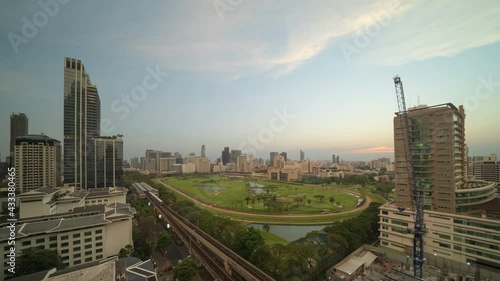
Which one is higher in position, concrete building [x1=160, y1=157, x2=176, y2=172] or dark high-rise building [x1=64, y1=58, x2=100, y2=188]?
dark high-rise building [x1=64, y1=58, x2=100, y2=188]

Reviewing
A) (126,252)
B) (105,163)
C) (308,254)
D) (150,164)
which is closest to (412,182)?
(308,254)

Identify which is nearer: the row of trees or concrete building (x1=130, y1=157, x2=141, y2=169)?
the row of trees

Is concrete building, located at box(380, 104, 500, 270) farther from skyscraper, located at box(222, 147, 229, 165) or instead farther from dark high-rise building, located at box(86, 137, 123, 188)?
skyscraper, located at box(222, 147, 229, 165)

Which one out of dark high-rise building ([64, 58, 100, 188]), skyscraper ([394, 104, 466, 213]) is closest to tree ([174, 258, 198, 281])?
skyscraper ([394, 104, 466, 213])

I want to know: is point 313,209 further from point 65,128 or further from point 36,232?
point 65,128

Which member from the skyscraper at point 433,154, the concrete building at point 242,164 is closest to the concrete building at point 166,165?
the concrete building at point 242,164

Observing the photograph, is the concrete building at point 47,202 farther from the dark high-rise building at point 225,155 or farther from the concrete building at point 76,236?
the dark high-rise building at point 225,155

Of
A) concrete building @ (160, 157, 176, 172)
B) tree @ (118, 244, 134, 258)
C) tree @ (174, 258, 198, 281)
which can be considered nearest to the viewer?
tree @ (174, 258, 198, 281)
